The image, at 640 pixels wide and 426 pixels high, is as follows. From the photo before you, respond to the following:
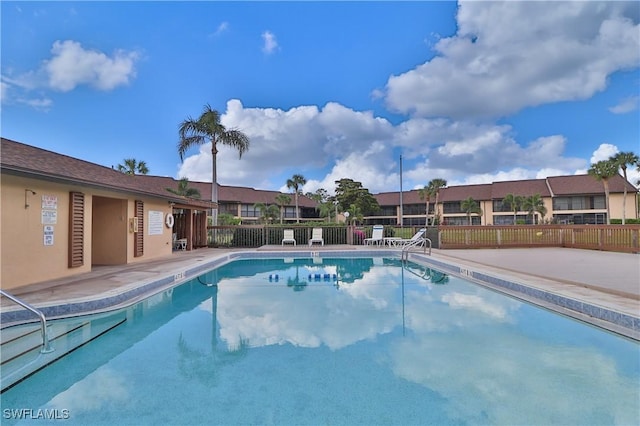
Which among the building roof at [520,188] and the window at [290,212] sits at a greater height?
the building roof at [520,188]

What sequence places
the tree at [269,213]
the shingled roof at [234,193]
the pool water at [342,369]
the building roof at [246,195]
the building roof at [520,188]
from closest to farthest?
the pool water at [342,369] < the shingled roof at [234,193] < the tree at [269,213] < the building roof at [520,188] < the building roof at [246,195]

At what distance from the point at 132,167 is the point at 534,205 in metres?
44.4

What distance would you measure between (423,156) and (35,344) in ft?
98.3

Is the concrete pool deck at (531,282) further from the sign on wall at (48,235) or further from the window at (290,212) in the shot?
the window at (290,212)

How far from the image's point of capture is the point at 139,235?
10.8m

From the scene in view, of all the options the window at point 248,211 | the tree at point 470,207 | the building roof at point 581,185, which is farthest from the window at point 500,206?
the window at point 248,211

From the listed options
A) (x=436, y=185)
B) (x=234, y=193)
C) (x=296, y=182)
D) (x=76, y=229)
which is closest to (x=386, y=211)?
(x=436, y=185)

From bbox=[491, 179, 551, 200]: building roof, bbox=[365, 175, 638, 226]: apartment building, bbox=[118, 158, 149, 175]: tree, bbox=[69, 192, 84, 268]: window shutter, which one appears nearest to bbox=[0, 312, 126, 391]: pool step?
bbox=[69, 192, 84, 268]: window shutter

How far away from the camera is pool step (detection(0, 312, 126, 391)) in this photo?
3.42m

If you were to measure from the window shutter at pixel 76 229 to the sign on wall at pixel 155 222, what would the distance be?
353 centimetres

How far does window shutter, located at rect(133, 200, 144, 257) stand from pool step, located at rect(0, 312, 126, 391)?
5796 millimetres

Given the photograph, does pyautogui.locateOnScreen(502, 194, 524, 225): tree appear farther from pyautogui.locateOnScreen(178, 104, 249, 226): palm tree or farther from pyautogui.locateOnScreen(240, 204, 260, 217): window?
pyautogui.locateOnScreen(178, 104, 249, 226): palm tree

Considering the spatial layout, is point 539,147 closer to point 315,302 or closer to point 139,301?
point 315,302

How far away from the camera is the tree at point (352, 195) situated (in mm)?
43219
